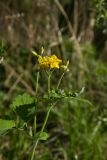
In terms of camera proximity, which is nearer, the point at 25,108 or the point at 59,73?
the point at 25,108

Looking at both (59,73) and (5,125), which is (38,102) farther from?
(59,73)

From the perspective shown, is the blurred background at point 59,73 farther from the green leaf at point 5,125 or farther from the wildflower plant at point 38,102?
the green leaf at point 5,125

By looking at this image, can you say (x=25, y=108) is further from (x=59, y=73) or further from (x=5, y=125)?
(x=59, y=73)

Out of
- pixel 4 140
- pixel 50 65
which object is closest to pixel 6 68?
pixel 4 140

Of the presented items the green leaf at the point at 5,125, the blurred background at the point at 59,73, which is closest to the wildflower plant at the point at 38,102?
the green leaf at the point at 5,125

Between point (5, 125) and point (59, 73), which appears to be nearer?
point (5, 125)

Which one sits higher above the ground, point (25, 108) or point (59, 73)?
point (59, 73)

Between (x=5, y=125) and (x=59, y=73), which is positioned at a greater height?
(x=59, y=73)

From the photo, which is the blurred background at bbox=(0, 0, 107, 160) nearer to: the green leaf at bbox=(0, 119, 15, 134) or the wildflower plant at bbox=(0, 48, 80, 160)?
the wildflower plant at bbox=(0, 48, 80, 160)

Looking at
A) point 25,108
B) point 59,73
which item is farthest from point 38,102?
point 59,73
